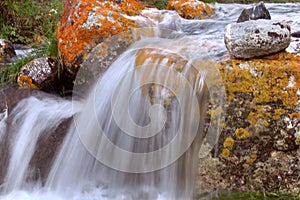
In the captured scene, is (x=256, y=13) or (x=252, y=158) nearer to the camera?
(x=252, y=158)

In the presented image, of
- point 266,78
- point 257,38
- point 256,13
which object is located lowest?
point 266,78

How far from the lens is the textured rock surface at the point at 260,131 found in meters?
2.51

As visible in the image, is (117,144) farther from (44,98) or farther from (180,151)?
(44,98)

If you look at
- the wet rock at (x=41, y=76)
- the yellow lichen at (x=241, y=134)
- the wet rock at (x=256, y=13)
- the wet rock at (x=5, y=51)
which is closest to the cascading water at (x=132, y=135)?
the yellow lichen at (x=241, y=134)

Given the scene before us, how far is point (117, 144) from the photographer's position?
2807mm

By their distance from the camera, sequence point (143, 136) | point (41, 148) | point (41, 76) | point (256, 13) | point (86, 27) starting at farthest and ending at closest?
1. point (41, 76)
2. point (86, 27)
3. point (256, 13)
4. point (41, 148)
5. point (143, 136)

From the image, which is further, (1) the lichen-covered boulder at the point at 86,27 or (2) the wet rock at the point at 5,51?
(2) the wet rock at the point at 5,51

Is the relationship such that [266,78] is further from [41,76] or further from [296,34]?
[41,76]

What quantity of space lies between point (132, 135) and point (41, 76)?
1.40 meters

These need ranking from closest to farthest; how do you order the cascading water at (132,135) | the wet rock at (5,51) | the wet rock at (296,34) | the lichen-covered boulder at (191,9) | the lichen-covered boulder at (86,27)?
the cascading water at (132,135) < the wet rock at (296,34) < the lichen-covered boulder at (86,27) < the lichen-covered boulder at (191,9) < the wet rock at (5,51)

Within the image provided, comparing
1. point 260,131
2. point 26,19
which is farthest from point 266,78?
point 26,19

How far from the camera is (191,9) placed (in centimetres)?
435

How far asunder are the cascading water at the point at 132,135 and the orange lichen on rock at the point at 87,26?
18.7 inches

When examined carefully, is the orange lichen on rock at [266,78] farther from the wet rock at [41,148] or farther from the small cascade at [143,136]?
the wet rock at [41,148]
